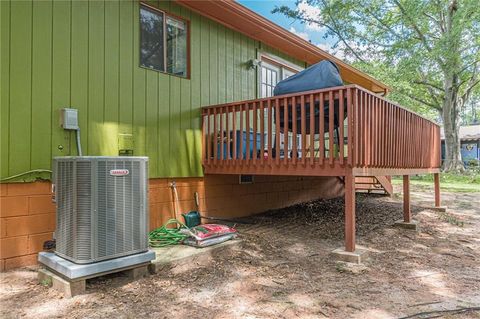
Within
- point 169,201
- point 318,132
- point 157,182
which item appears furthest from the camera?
point 169,201

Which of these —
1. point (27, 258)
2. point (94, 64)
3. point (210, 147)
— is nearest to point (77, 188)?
point (27, 258)

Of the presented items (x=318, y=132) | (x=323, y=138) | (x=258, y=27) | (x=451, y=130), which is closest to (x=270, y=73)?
(x=258, y=27)

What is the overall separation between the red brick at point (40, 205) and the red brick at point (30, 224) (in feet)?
0.14

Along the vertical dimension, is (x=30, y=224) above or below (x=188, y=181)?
below

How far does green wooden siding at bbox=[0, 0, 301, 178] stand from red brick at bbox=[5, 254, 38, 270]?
2.84ft

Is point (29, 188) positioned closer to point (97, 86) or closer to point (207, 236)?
point (97, 86)

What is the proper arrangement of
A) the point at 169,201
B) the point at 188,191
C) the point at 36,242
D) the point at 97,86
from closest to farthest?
the point at 36,242, the point at 97,86, the point at 169,201, the point at 188,191

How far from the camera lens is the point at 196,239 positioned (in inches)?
154

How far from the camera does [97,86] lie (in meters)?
4.10

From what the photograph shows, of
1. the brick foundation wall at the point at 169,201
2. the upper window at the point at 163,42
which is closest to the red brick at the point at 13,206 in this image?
the brick foundation wall at the point at 169,201

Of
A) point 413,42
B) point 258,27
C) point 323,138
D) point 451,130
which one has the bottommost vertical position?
point 323,138

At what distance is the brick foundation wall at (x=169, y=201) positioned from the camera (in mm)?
3355

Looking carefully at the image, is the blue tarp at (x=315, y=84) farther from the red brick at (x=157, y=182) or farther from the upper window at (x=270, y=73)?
the upper window at (x=270, y=73)

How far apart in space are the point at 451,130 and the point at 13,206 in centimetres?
2118
